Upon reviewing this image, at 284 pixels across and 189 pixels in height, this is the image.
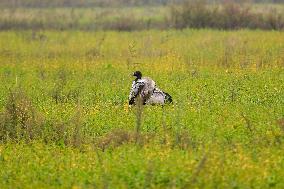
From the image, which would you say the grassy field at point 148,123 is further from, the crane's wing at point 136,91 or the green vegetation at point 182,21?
the green vegetation at point 182,21

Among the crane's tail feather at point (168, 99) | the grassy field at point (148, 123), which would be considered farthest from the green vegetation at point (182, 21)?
the crane's tail feather at point (168, 99)

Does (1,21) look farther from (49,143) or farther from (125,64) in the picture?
(49,143)

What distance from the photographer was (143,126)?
13.9 m

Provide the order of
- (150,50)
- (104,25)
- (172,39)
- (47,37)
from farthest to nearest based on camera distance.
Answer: (104,25)
(47,37)
(172,39)
(150,50)

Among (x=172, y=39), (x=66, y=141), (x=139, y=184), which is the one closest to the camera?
(x=139, y=184)

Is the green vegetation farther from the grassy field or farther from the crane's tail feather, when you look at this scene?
the crane's tail feather

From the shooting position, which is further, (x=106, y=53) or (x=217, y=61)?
(x=106, y=53)

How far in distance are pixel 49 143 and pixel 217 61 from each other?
11.6 meters

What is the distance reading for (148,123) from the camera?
14.1 m

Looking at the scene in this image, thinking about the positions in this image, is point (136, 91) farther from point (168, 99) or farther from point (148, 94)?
point (168, 99)

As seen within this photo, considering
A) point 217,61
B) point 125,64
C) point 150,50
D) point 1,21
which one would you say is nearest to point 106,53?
point 150,50

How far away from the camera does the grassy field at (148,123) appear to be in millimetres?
Result: 10305

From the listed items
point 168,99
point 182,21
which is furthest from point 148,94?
point 182,21

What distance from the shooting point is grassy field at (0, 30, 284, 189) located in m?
10.3
